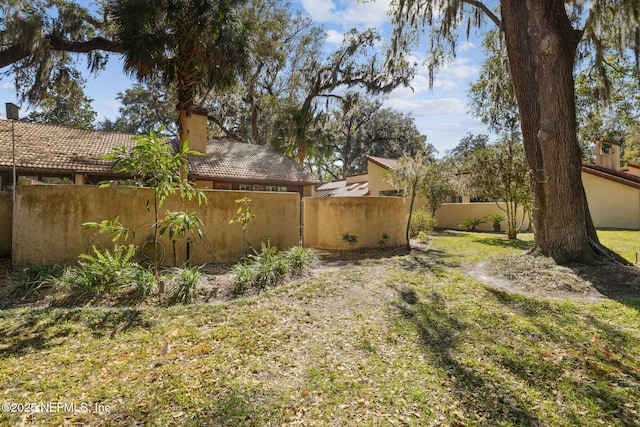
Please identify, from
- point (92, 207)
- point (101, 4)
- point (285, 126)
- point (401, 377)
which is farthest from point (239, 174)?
point (401, 377)

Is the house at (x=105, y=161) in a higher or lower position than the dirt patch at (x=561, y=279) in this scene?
higher

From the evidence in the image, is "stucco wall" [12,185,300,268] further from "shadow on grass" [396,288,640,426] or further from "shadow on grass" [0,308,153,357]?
"shadow on grass" [396,288,640,426]

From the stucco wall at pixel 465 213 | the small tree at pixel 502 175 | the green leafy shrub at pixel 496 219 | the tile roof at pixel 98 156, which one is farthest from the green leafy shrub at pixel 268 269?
the stucco wall at pixel 465 213

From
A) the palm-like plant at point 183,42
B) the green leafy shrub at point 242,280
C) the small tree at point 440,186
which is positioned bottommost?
the green leafy shrub at point 242,280

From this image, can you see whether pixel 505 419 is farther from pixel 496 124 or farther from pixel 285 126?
pixel 496 124

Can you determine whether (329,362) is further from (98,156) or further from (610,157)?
(610,157)

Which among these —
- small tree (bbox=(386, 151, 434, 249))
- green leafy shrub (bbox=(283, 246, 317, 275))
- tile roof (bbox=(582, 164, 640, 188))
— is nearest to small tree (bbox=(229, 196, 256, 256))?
green leafy shrub (bbox=(283, 246, 317, 275))

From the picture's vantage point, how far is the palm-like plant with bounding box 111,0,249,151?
9664 millimetres

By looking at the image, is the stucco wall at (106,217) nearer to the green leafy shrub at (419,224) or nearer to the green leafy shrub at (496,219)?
the green leafy shrub at (419,224)

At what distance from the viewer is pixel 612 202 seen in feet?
54.7

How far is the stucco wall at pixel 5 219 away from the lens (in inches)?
238

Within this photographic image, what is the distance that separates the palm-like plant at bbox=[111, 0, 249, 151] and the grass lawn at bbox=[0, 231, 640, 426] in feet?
28.3

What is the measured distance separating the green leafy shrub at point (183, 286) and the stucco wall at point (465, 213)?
16.7 meters

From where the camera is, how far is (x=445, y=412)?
8.25ft
